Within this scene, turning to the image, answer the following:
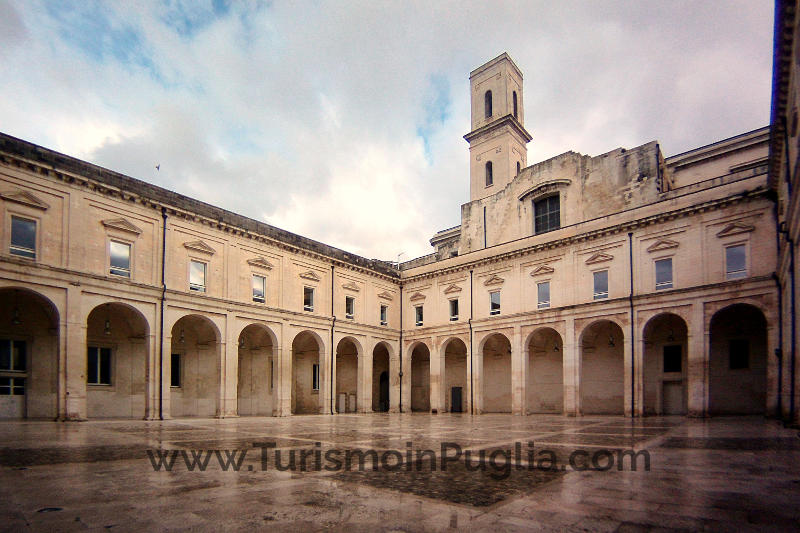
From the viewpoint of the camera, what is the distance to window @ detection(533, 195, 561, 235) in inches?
1419

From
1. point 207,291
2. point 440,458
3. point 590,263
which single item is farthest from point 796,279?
point 207,291

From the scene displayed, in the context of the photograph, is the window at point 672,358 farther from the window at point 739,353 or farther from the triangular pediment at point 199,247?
the triangular pediment at point 199,247

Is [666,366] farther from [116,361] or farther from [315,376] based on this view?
[116,361]

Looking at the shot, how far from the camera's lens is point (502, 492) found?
6449 millimetres

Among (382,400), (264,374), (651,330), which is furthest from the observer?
(382,400)

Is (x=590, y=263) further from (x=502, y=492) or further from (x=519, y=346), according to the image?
(x=502, y=492)

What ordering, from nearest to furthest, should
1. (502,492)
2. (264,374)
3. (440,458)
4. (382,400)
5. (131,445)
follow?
(502,492) → (440,458) → (131,445) → (264,374) → (382,400)

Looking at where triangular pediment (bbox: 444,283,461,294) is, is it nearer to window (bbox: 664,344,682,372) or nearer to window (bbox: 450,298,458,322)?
window (bbox: 450,298,458,322)

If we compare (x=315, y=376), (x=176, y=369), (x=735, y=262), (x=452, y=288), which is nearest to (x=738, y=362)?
(x=735, y=262)

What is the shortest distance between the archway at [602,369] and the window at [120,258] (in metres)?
24.7

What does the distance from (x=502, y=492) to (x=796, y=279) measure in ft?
54.8

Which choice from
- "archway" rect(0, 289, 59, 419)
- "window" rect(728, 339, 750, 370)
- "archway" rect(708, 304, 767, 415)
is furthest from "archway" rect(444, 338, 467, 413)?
"archway" rect(0, 289, 59, 419)

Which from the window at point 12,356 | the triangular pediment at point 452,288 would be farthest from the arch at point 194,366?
the triangular pediment at point 452,288

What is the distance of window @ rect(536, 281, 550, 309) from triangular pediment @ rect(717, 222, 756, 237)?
9884 millimetres
